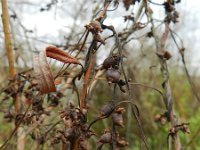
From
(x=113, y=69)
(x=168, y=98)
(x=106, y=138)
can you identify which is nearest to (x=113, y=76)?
(x=113, y=69)

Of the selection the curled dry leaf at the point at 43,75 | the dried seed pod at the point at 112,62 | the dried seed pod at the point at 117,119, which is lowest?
the dried seed pod at the point at 117,119

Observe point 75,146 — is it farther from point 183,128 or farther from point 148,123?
point 148,123

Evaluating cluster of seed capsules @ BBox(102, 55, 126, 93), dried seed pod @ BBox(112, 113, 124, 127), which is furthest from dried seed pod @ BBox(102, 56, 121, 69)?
dried seed pod @ BBox(112, 113, 124, 127)

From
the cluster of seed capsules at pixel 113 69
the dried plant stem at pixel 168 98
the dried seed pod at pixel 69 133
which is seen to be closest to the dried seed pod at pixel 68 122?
the dried seed pod at pixel 69 133

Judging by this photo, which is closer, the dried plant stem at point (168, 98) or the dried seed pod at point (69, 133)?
the dried seed pod at point (69, 133)

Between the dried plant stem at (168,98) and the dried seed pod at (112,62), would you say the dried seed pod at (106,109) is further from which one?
the dried plant stem at (168,98)

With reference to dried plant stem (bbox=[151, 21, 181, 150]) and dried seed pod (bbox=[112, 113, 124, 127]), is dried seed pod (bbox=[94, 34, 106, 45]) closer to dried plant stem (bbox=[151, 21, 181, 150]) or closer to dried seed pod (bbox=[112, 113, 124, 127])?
dried seed pod (bbox=[112, 113, 124, 127])

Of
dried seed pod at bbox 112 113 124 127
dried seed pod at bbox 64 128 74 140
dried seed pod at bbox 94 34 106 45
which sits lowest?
dried seed pod at bbox 64 128 74 140

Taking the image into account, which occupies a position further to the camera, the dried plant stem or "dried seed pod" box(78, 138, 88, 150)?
the dried plant stem

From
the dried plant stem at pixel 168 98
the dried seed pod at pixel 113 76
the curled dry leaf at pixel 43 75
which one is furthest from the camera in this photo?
the dried plant stem at pixel 168 98

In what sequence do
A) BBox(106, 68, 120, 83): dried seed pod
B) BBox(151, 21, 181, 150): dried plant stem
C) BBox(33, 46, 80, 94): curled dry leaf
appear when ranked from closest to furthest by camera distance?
BBox(33, 46, 80, 94): curled dry leaf → BBox(106, 68, 120, 83): dried seed pod → BBox(151, 21, 181, 150): dried plant stem

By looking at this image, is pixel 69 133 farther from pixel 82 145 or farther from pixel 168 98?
pixel 168 98
